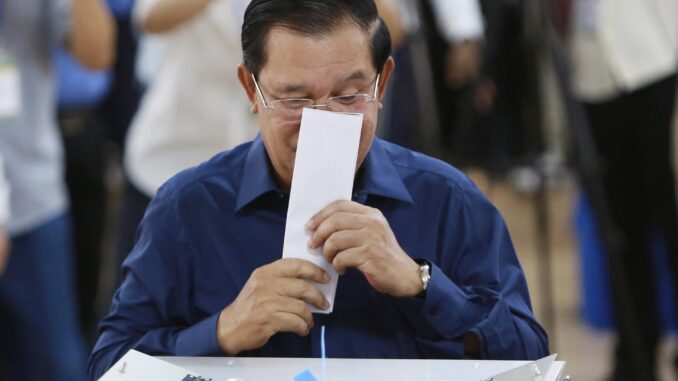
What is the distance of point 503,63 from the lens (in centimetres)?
543

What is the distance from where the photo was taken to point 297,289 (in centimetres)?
150

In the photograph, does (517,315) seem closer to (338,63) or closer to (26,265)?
(338,63)

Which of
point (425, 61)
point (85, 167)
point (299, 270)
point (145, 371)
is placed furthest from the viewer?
point (425, 61)

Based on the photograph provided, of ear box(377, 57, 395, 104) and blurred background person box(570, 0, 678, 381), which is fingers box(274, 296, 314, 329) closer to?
ear box(377, 57, 395, 104)

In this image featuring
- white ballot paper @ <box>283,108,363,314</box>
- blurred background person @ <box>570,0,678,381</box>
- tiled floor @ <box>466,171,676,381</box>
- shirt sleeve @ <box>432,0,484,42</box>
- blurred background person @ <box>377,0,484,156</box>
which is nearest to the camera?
white ballot paper @ <box>283,108,363,314</box>

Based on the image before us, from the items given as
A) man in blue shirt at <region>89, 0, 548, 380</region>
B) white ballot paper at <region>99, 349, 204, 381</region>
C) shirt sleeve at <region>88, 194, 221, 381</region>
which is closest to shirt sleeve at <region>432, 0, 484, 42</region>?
man in blue shirt at <region>89, 0, 548, 380</region>

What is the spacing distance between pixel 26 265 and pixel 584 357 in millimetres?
1823

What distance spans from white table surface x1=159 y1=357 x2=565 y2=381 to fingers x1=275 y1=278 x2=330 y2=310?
0.24 ft

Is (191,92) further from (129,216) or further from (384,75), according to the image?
(384,75)

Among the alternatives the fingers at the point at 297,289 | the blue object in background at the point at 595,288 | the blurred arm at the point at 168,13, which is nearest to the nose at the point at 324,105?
the fingers at the point at 297,289

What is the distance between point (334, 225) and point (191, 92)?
1296mm

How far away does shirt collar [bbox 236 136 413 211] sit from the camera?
1651mm

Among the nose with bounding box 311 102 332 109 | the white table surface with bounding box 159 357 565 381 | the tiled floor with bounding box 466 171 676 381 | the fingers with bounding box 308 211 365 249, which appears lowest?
the tiled floor with bounding box 466 171 676 381

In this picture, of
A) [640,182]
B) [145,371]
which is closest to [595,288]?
[640,182]
